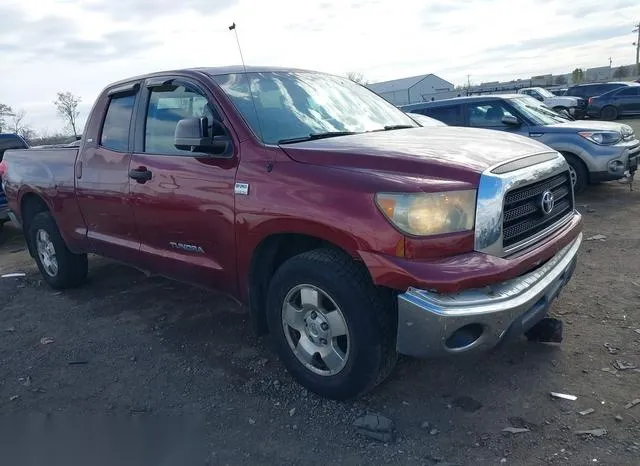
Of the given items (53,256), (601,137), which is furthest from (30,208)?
(601,137)

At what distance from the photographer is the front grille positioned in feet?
9.85

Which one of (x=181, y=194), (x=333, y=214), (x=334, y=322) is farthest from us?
(x=181, y=194)

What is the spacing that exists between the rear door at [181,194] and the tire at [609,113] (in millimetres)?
25235

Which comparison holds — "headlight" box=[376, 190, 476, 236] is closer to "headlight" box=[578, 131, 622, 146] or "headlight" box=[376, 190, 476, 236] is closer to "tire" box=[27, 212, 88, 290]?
"tire" box=[27, 212, 88, 290]

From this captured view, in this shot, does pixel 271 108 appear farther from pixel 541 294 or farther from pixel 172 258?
pixel 541 294

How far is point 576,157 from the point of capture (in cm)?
851

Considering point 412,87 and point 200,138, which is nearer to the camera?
point 200,138

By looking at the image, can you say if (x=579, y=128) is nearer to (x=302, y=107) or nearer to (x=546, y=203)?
(x=546, y=203)

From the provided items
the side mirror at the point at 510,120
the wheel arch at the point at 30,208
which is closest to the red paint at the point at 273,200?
the wheel arch at the point at 30,208

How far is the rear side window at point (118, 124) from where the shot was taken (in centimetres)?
454

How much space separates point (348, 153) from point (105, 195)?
2454 millimetres

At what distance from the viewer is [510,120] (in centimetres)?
899

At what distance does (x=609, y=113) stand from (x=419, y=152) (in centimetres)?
2544

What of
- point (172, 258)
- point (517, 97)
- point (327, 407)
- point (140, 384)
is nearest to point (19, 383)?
point (140, 384)
